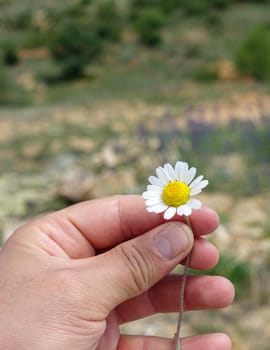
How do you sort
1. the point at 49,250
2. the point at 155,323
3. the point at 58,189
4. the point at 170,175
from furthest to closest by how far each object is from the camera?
the point at 58,189, the point at 155,323, the point at 49,250, the point at 170,175

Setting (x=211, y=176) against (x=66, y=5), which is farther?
(x=66, y=5)

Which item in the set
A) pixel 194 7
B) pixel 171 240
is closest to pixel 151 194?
pixel 171 240

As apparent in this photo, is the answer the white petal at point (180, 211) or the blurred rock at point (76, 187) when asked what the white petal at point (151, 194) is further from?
the blurred rock at point (76, 187)

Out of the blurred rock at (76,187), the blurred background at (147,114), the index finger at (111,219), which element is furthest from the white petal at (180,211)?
the blurred rock at (76,187)

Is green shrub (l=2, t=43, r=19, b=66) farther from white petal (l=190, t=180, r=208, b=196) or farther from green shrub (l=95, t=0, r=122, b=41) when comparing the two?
white petal (l=190, t=180, r=208, b=196)

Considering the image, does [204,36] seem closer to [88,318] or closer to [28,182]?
[28,182]

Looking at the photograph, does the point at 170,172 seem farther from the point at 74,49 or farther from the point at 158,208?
the point at 74,49

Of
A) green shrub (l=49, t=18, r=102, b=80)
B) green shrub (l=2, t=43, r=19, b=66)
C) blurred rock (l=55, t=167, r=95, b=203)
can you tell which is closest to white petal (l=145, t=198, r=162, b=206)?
blurred rock (l=55, t=167, r=95, b=203)

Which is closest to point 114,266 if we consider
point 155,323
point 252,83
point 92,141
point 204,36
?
point 155,323
